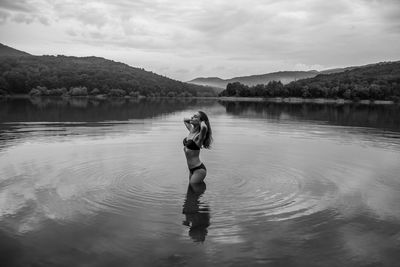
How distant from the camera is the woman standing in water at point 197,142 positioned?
45.3ft

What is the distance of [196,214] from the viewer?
1118 cm

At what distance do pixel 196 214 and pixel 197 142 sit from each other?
11.0 feet

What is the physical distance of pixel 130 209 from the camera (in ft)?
37.5

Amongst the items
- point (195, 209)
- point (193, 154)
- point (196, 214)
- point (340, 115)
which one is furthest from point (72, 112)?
point (196, 214)

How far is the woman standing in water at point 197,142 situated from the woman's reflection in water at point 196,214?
1.98 ft

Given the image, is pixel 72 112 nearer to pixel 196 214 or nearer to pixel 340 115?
pixel 340 115

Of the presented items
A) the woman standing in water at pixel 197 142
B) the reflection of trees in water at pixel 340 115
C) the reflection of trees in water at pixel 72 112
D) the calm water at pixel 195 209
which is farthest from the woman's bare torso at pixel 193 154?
the reflection of trees in water at pixel 340 115

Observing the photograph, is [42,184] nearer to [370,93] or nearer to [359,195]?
[359,195]

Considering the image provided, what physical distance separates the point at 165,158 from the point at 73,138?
9468mm

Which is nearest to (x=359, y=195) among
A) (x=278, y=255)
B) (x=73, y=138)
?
(x=278, y=255)

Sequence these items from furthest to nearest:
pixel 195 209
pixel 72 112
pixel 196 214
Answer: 1. pixel 72 112
2. pixel 195 209
3. pixel 196 214

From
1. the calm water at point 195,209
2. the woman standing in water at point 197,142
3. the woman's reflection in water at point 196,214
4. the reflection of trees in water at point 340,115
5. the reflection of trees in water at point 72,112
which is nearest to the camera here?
the calm water at point 195,209

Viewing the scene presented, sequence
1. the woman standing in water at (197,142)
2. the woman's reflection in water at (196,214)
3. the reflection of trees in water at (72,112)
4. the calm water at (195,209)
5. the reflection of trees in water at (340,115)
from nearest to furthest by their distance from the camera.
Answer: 1. the calm water at (195,209)
2. the woman's reflection in water at (196,214)
3. the woman standing in water at (197,142)
4. the reflection of trees in water at (72,112)
5. the reflection of trees in water at (340,115)

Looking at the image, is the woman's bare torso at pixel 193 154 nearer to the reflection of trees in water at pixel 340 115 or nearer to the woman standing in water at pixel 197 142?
the woman standing in water at pixel 197 142
